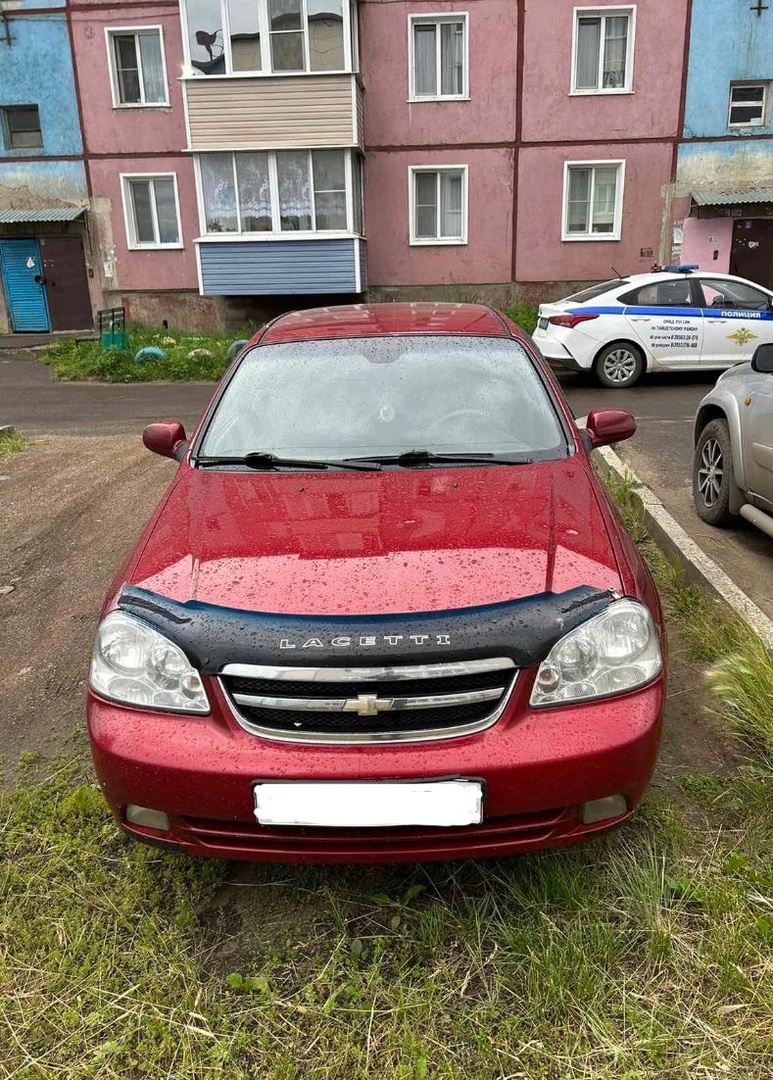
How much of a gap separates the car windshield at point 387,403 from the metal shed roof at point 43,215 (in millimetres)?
17548

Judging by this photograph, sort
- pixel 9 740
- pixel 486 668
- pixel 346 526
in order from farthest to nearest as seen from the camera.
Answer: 1. pixel 9 740
2. pixel 346 526
3. pixel 486 668

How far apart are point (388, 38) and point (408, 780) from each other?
18.9 metres

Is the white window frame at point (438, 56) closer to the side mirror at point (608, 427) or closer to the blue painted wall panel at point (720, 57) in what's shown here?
the blue painted wall panel at point (720, 57)

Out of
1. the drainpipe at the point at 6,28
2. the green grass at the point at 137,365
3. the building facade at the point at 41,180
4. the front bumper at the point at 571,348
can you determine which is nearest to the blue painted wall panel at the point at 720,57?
the front bumper at the point at 571,348

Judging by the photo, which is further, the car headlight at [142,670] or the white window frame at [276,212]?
the white window frame at [276,212]

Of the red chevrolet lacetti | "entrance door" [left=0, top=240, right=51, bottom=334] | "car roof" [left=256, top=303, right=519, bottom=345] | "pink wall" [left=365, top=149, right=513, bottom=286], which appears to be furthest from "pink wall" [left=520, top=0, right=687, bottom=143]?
the red chevrolet lacetti

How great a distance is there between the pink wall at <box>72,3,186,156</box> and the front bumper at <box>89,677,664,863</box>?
19.1 m

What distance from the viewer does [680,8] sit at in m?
16.5

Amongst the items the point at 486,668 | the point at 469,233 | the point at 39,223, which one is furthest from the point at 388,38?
the point at 486,668

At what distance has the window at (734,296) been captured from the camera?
35.8 feet

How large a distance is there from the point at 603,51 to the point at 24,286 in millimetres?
14639

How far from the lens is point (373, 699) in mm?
1938

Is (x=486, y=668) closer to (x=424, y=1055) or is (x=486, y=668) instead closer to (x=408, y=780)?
(x=408, y=780)

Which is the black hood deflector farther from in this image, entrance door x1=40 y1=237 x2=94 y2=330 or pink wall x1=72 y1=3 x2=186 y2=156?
entrance door x1=40 y1=237 x2=94 y2=330
